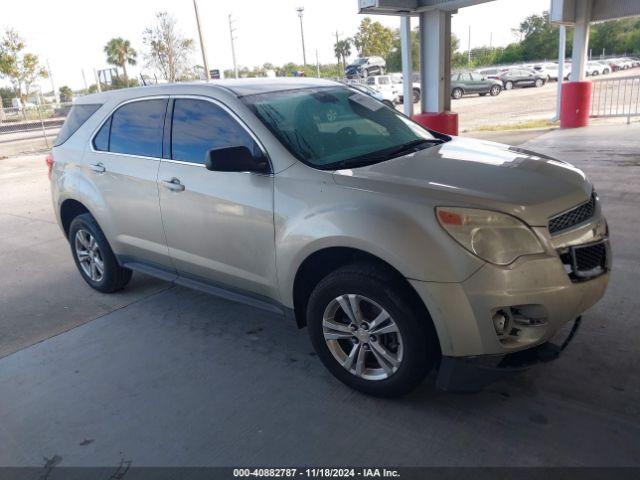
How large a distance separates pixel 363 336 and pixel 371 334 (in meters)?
0.06

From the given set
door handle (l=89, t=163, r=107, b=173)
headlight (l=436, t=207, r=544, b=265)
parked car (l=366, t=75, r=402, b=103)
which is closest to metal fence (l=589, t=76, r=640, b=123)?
headlight (l=436, t=207, r=544, b=265)

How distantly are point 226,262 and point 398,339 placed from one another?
4.54 feet

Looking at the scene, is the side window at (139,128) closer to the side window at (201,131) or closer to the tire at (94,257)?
the side window at (201,131)

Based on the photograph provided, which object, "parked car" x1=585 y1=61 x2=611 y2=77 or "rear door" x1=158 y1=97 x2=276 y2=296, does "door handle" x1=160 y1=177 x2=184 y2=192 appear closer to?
"rear door" x1=158 y1=97 x2=276 y2=296

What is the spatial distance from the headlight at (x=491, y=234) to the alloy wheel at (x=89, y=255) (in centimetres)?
350

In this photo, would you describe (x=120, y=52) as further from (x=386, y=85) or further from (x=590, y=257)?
(x=590, y=257)

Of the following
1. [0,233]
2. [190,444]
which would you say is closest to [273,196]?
[190,444]

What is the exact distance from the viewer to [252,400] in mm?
3195

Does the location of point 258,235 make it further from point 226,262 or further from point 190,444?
point 190,444

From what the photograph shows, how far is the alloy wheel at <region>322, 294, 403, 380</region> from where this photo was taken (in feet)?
9.62

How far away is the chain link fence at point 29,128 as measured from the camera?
22.3 m

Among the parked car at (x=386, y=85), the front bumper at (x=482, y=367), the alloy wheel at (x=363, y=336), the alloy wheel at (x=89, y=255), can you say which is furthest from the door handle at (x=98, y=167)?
the parked car at (x=386, y=85)

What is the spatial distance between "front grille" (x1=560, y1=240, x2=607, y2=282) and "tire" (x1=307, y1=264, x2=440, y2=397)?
30.3 inches

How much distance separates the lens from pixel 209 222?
3680mm
